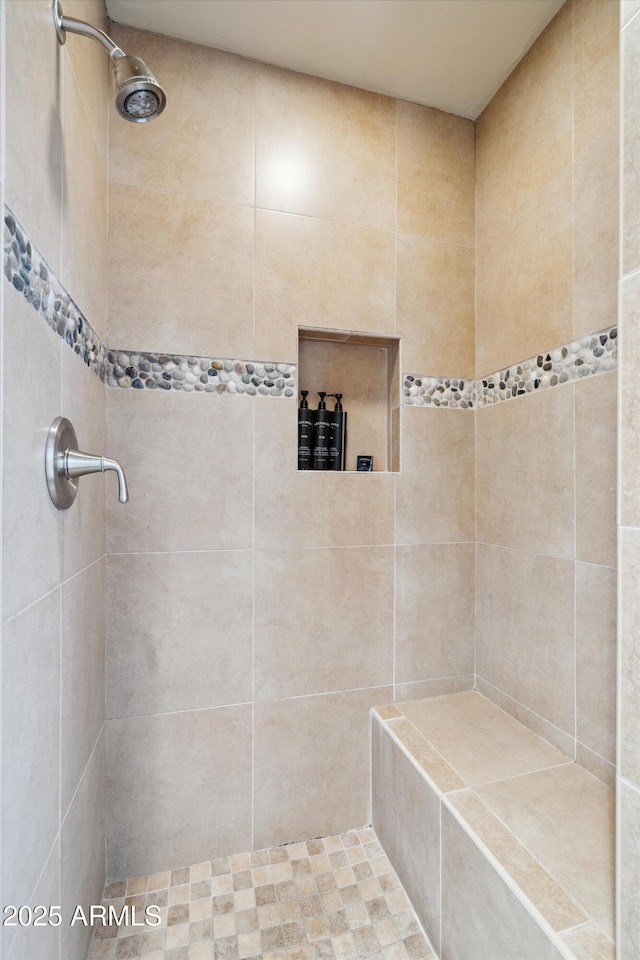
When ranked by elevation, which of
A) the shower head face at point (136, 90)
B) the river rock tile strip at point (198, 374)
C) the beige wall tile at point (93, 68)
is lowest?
the river rock tile strip at point (198, 374)

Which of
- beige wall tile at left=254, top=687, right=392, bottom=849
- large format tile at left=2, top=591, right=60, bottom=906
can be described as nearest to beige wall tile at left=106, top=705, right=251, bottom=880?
beige wall tile at left=254, top=687, right=392, bottom=849

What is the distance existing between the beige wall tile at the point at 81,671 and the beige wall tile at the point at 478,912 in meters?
0.82

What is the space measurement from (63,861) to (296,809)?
748mm

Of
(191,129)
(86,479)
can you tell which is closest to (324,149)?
(191,129)

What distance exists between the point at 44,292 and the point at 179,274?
0.62 m

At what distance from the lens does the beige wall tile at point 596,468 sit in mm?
1140

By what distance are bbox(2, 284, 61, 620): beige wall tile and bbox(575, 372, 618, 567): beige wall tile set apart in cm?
121

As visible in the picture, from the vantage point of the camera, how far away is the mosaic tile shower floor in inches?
42.9

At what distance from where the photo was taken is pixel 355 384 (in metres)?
1.62

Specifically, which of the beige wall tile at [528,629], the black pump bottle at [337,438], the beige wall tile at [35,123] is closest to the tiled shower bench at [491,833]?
the beige wall tile at [528,629]

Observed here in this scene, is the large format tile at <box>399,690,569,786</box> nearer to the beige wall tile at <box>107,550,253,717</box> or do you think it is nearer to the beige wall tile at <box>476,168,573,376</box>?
the beige wall tile at <box>107,550,253,717</box>

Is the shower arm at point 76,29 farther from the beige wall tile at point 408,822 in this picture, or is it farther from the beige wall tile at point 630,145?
the beige wall tile at point 408,822

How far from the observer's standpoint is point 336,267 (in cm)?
147

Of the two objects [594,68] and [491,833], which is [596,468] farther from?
[594,68]
